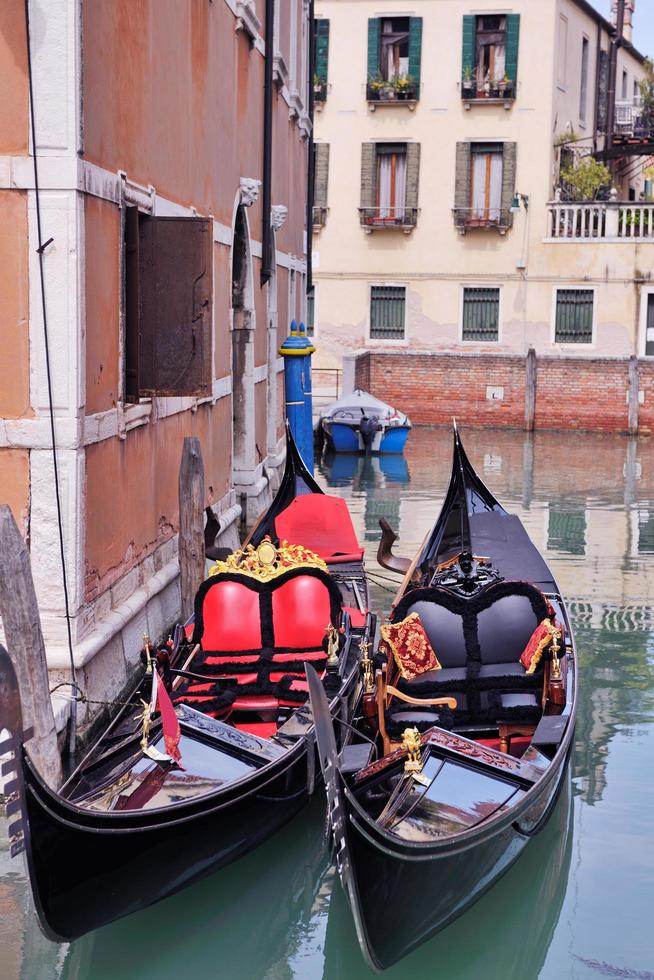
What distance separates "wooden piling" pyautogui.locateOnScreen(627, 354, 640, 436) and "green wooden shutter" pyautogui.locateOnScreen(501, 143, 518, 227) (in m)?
2.18

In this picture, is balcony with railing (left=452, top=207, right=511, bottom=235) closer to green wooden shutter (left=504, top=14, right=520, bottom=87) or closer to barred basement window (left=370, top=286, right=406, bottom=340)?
barred basement window (left=370, top=286, right=406, bottom=340)

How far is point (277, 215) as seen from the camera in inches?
377

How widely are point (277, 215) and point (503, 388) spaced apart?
267 inches

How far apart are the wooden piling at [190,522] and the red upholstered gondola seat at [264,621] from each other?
1.01 m

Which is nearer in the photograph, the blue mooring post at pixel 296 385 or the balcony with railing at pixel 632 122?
the blue mooring post at pixel 296 385

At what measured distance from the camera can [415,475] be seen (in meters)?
12.6

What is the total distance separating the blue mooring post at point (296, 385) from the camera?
9.73m

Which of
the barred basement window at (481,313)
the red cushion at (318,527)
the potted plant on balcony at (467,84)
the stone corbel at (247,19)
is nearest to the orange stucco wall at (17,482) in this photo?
the red cushion at (318,527)

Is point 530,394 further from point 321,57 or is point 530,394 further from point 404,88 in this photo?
point 321,57

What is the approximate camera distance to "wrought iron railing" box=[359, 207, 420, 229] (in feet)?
53.7

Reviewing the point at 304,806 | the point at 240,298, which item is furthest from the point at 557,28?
the point at 304,806

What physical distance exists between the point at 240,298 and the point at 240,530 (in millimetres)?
1429

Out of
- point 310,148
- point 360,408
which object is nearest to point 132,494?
point 310,148

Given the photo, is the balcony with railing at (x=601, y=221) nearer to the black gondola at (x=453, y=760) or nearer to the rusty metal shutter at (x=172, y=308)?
the black gondola at (x=453, y=760)
